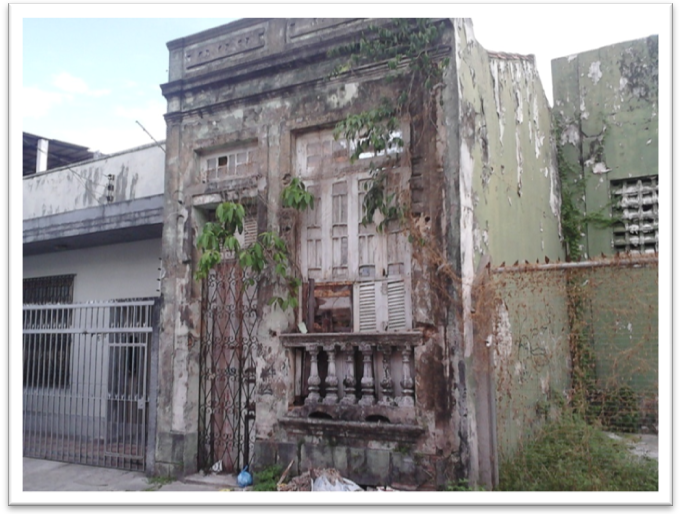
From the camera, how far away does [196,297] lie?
265 inches

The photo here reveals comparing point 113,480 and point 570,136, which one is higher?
point 570,136

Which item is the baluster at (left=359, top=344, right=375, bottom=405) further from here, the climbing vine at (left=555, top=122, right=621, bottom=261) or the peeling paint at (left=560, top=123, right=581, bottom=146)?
the peeling paint at (left=560, top=123, right=581, bottom=146)

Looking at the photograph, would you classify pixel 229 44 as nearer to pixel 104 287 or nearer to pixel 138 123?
pixel 138 123

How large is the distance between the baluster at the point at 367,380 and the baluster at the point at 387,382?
104mm

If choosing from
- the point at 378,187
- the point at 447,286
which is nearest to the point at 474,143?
the point at 378,187

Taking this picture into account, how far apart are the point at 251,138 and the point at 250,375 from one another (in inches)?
106

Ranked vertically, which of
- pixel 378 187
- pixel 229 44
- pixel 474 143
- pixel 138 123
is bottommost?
pixel 378 187

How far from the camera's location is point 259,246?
607cm

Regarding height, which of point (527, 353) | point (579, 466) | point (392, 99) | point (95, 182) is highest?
point (392, 99)

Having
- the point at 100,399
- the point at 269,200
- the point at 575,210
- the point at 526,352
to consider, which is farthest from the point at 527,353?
the point at 100,399

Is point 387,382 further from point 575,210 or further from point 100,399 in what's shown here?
point 575,210

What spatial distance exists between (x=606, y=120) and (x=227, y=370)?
23.2 feet

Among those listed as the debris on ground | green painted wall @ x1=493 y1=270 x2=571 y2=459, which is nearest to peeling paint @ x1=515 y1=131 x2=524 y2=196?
green painted wall @ x1=493 y1=270 x2=571 y2=459

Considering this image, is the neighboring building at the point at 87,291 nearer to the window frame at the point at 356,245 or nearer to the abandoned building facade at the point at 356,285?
the abandoned building facade at the point at 356,285
